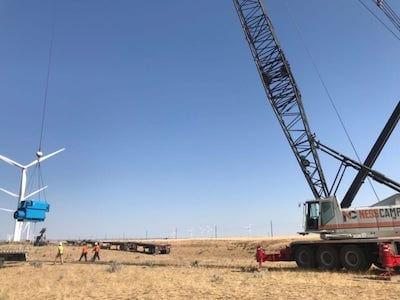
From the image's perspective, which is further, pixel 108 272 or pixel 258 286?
pixel 108 272

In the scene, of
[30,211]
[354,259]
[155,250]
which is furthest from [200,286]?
[155,250]

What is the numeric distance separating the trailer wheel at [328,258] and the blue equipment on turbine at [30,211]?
2054 centimetres

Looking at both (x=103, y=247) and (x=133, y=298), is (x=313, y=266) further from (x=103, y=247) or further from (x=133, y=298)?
(x=103, y=247)

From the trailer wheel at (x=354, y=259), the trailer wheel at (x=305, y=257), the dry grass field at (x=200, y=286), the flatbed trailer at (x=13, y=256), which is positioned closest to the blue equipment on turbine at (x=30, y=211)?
the flatbed trailer at (x=13, y=256)

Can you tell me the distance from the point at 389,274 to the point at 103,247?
44.0m

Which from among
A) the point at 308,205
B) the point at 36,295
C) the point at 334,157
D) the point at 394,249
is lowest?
the point at 36,295

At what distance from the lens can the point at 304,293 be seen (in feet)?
51.0

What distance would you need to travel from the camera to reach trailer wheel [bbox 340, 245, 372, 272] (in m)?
22.4

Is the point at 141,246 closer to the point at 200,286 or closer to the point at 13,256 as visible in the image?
the point at 13,256

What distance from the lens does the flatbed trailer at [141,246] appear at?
5050 centimetres

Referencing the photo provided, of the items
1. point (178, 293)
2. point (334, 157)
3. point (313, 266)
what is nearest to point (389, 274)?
point (313, 266)

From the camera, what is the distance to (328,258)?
23.9 meters

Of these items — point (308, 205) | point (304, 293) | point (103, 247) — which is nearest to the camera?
point (304, 293)

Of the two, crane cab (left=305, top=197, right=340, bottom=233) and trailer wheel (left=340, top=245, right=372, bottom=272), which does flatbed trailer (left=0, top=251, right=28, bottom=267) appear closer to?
crane cab (left=305, top=197, right=340, bottom=233)
